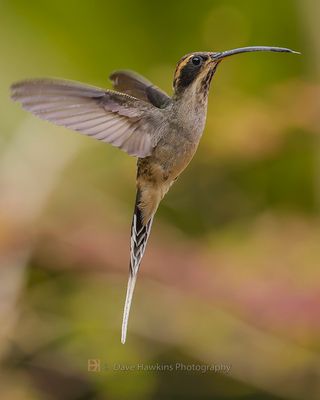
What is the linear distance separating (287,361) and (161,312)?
56cm

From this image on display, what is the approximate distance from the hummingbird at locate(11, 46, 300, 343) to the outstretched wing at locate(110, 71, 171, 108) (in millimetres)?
88

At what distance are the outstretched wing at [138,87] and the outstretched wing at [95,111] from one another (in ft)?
0.43

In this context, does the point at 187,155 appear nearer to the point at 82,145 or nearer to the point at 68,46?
the point at 82,145

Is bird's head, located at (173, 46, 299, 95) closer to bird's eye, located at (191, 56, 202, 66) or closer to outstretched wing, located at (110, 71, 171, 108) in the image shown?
bird's eye, located at (191, 56, 202, 66)

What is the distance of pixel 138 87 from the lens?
5.00ft

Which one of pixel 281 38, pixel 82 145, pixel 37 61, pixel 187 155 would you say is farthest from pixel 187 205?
pixel 187 155

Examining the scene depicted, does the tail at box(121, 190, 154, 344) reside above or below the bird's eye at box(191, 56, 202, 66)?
below

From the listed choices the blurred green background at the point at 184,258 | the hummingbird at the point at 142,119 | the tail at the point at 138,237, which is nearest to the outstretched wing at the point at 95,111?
the hummingbird at the point at 142,119

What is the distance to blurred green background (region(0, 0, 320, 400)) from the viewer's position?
3199mm

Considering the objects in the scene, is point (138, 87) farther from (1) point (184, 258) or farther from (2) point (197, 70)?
(1) point (184, 258)

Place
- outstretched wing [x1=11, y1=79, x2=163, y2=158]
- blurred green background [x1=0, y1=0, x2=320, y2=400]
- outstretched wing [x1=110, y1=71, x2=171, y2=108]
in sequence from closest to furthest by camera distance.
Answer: outstretched wing [x1=11, y1=79, x2=163, y2=158]
outstretched wing [x1=110, y1=71, x2=171, y2=108]
blurred green background [x1=0, y1=0, x2=320, y2=400]

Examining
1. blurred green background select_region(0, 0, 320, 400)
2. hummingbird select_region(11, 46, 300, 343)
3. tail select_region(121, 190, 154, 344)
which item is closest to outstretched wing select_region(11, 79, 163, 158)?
hummingbird select_region(11, 46, 300, 343)

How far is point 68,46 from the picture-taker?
5.06 m

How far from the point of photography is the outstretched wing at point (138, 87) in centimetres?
143
